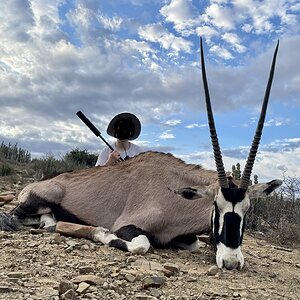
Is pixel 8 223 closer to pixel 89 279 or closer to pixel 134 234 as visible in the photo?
pixel 134 234

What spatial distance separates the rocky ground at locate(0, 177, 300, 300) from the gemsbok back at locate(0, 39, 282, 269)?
0.29 metres

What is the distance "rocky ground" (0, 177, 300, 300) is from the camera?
3.68 meters

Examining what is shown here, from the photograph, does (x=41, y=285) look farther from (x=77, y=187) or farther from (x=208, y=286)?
(x=77, y=187)

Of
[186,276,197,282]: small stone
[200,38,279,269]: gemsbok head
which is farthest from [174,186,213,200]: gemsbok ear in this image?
[186,276,197,282]: small stone

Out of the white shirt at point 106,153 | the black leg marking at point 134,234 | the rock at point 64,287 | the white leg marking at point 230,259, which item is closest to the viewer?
the rock at point 64,287

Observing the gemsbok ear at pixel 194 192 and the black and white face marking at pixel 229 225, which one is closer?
the black and white face marking at pixel 229 225

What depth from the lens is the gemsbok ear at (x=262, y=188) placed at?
19.2 feet

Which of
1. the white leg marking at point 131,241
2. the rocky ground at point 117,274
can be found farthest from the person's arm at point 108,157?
the rocky ground at point 117,274

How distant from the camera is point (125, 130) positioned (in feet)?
27.1

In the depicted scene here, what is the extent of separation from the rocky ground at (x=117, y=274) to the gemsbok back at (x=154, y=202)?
29 cm

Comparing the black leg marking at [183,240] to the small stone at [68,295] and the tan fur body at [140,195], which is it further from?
the small stone at [68,295]

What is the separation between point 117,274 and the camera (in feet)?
13.9

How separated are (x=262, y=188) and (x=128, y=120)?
3116mm

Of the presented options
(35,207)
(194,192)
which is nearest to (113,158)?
(35,207)
